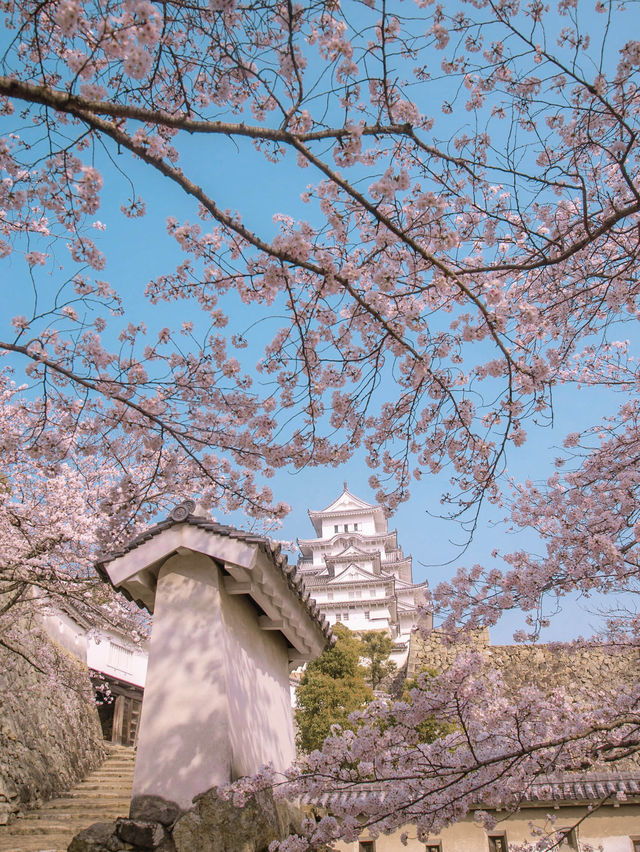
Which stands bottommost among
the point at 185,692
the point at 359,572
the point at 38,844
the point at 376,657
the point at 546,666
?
the point at 38,844

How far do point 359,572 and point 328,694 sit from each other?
17.2 m

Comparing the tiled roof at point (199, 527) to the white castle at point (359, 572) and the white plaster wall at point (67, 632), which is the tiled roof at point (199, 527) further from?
the white castle at point (359, 572)

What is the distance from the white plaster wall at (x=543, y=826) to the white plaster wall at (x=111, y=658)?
8.71 meters

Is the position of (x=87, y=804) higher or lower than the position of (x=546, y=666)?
lower

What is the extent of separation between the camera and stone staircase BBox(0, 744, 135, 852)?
239 inches

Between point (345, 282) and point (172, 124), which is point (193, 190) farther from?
point (345, 282)

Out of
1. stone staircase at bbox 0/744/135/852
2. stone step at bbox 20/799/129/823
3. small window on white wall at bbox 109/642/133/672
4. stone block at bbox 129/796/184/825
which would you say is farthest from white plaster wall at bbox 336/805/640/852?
small window on white wall at bbox 109/642/133/672

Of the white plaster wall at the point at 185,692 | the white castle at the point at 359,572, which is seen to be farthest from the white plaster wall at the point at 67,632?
the white castle at the point at 359,572

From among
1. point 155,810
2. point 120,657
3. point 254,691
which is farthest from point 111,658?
point 155,810

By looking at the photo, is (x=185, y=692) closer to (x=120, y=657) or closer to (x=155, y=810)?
(x=155, y=810)

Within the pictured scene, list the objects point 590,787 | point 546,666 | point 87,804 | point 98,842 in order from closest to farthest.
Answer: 1. point 98,842
2. point 590,787
3. point 87,804
4. point 546,666

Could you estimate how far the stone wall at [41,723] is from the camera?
27.5ft

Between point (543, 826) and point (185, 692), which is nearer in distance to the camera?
point (185, 692)

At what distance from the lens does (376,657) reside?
21281mm
